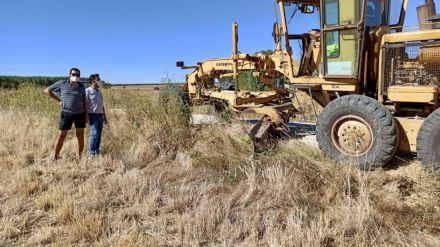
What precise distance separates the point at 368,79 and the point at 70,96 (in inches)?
194

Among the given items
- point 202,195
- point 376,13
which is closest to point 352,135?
point 376,13

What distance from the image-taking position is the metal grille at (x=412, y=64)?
604cm

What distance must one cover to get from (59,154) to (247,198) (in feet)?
12.4

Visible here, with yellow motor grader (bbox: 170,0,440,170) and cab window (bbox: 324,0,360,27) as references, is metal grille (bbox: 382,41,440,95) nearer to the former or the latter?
yellow motor grader (bbox: 170,0,440,170)

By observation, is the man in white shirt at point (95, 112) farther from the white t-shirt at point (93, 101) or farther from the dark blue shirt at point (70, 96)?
the dark blue shirt at point (70, 96)

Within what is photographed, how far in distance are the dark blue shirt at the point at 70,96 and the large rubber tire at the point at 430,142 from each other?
5146 mm

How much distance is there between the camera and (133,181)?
17.2 ft

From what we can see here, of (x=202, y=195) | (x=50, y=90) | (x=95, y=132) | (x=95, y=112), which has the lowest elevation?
(x=202, y=195)

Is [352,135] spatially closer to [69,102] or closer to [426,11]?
[426,11]

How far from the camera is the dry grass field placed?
12.5 feet

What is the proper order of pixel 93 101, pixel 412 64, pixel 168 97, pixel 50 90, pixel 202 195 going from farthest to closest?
1. pixel 168 97
2. pixel 93 101
3. pixel 50 90
4. pixel 412 64
5. pixel 202 195

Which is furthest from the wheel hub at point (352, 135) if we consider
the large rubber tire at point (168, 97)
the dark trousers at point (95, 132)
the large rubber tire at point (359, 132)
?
the dark trousers at point (95, 132)

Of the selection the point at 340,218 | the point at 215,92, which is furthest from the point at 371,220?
the point at 215,92

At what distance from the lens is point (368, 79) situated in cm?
702
